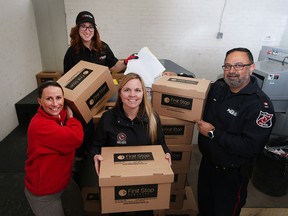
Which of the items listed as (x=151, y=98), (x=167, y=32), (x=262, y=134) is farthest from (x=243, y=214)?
(x=167, y=32)

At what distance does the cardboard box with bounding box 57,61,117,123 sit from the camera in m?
1.28

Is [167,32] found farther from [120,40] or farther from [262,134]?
[262,134]

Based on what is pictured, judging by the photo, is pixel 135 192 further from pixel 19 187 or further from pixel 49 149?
pixel 19 187

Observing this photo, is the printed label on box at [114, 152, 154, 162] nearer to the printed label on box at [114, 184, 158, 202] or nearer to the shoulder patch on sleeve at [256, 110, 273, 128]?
the printed label on box at [114, 184, 158, 202]

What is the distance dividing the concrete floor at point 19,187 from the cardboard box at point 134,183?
55cm

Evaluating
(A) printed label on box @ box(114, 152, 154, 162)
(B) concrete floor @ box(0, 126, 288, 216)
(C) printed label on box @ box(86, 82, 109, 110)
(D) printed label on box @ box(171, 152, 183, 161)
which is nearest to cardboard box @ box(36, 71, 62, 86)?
(B) concrete floor @ box(0, 126, 288, 216)

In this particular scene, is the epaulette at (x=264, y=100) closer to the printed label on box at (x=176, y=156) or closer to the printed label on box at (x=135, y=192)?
the printed label on box at (x=176, y=156)

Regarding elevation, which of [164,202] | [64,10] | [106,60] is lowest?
[164,202]

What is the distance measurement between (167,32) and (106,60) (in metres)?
1.90

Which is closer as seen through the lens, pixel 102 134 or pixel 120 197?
pixel 120 197

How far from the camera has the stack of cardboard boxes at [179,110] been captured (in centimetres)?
137

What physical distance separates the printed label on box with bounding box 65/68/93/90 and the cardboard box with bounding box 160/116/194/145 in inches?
22.7

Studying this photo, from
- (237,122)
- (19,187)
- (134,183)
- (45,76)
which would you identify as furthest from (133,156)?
(45,76)

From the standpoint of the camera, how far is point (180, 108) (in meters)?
1.43
